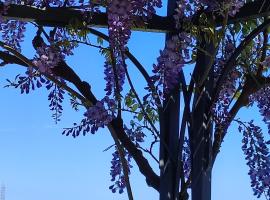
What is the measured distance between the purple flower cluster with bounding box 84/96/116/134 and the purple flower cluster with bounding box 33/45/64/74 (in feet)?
0.61

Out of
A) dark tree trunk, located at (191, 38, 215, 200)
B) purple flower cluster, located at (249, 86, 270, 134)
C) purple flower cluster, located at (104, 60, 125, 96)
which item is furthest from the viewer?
purple flower cluster, located at (249, 86, 270, 134)

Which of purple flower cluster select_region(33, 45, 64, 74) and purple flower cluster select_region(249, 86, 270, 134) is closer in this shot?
purple flower cluster select_region(33, 45, 64, 74)

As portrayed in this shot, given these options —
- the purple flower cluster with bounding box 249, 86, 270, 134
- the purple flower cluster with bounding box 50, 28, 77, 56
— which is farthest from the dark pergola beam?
the purple flower cluster with bounding box 249, 86, 270, 134

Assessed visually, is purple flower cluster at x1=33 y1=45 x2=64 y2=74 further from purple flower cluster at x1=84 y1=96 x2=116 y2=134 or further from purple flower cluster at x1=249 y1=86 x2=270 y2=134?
purple flower cluster at x1=249 y1=86 x2=270 y2=134

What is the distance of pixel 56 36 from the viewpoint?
2.07 metres

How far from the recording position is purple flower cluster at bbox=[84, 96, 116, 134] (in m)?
1.91

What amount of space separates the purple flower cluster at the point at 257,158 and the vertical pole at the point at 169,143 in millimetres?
279

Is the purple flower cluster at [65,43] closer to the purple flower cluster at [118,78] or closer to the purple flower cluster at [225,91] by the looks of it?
the purple flower cluster at [118,78]

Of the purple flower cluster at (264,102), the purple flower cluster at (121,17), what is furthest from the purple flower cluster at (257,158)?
the purple flower cluster at (121,17)

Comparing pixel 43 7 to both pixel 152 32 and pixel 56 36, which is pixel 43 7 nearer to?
pixel 56 36

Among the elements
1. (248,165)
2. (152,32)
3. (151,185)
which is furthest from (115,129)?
(248,165)

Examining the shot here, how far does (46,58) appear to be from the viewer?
6.26 feet

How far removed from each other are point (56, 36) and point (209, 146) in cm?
64

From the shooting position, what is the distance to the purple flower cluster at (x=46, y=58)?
190cm
